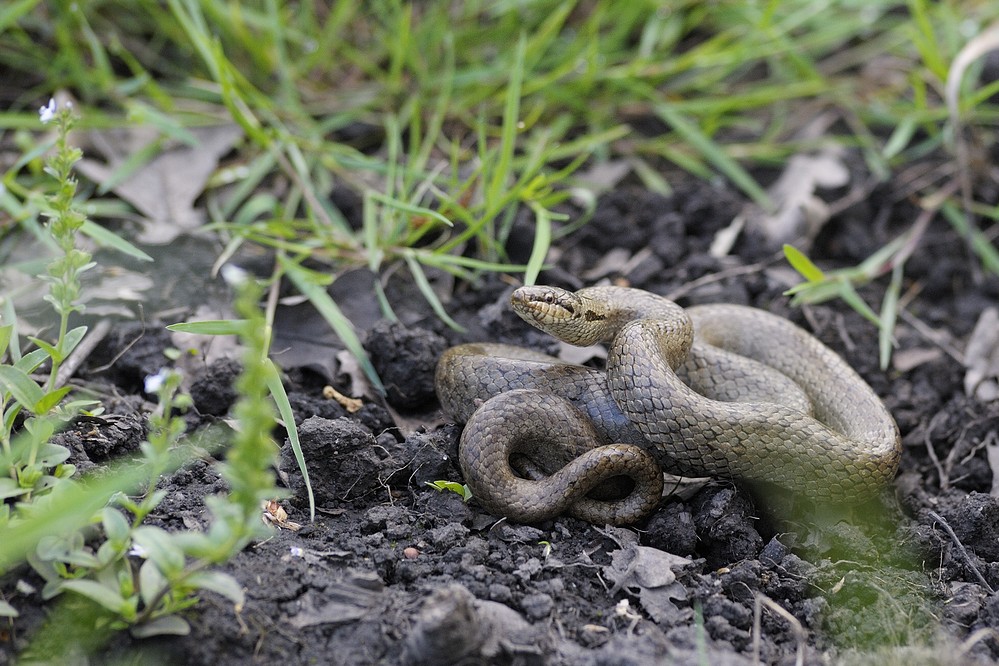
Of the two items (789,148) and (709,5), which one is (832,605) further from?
(709,5)

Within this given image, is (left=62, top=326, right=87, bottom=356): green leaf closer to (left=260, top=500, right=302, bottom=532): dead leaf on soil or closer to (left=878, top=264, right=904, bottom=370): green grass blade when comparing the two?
(left=260, top=500, right=302, bottom=532): dead leaf on soil

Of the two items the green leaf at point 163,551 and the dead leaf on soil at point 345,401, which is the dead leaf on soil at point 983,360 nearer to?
the dead leaf on soil at point 345,401

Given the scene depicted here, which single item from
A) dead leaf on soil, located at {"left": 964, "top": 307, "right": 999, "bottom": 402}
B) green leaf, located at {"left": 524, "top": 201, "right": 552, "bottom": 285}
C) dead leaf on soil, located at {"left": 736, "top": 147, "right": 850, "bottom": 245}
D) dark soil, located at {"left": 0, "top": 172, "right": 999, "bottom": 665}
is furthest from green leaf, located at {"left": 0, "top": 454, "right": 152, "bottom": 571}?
dead leaf on soil, located at {"left": 736, "top": 147, "right": 850, "bottom": 245}

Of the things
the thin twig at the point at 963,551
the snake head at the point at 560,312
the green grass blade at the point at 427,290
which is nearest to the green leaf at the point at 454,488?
the snake head at the point at 560,312

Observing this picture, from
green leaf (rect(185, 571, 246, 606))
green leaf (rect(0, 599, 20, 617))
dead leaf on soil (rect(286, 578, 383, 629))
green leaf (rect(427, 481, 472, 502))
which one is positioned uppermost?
green leaf (rect(185, 571, 246, 606))

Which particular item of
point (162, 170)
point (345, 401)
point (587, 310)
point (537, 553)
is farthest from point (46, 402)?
point (162, 170)

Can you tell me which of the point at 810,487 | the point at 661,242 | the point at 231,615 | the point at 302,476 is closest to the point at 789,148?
the point at 661,242

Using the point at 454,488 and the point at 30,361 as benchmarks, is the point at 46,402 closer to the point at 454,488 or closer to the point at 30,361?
the point at 30,361
